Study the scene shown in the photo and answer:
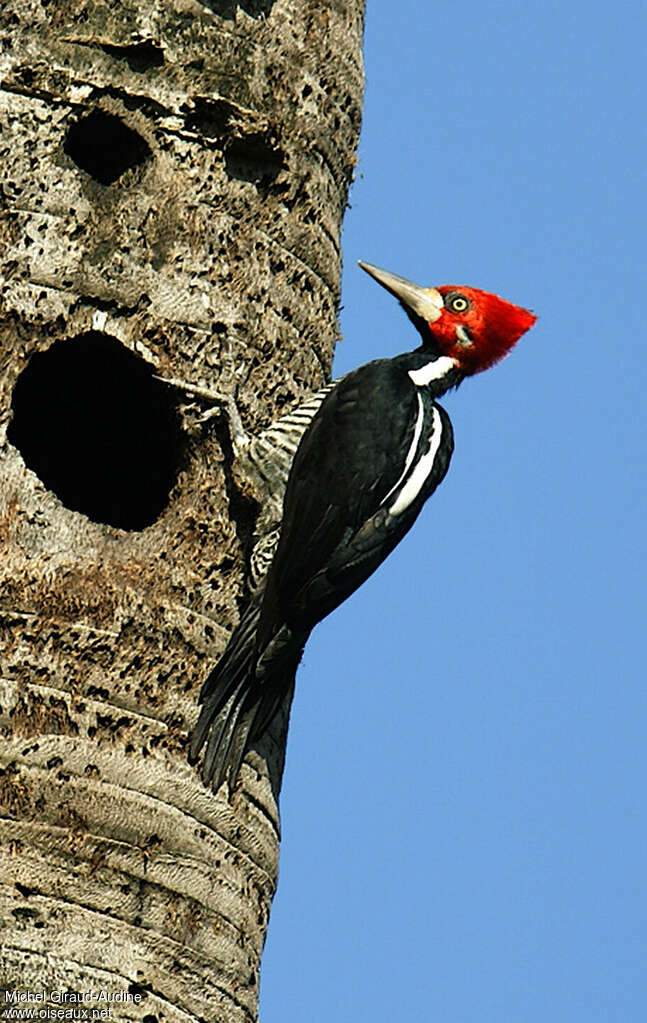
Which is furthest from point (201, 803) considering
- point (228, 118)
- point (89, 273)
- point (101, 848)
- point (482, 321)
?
point (482, 321)

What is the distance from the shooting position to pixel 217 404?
4664mm

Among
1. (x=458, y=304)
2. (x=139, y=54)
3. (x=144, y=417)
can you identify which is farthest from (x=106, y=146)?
(x=458, y=304)

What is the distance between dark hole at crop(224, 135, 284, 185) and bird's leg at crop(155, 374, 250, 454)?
0.56 m

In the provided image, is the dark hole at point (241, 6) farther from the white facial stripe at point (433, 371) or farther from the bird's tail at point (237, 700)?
the bird's tail at point (237, 700)

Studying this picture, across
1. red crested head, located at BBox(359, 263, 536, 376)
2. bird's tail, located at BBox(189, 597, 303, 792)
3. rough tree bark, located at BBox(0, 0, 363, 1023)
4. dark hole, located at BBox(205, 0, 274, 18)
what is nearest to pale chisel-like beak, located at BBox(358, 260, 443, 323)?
red crested head, located at BBox(359, 263, 536, 376)

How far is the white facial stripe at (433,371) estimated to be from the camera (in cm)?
556

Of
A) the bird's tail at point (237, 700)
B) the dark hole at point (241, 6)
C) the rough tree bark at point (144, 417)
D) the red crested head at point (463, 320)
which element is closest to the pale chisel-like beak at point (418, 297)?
the red crested head at point (463, 320)

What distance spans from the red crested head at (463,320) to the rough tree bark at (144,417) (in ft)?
2.08

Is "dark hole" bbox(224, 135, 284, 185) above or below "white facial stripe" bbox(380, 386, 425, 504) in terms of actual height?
above

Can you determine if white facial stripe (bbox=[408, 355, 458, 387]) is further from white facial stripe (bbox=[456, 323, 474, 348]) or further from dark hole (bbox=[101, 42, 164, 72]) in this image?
dark hole (bbox=[101, 42, 164, 72])

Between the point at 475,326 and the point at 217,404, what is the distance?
4.36 ft

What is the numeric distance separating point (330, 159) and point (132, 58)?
63cm

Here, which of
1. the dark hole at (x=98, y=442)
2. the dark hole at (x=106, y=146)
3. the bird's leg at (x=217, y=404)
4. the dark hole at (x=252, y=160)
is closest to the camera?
the bird's leg at (x=217, y=404)

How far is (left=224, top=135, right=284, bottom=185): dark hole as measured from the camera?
488 cm
